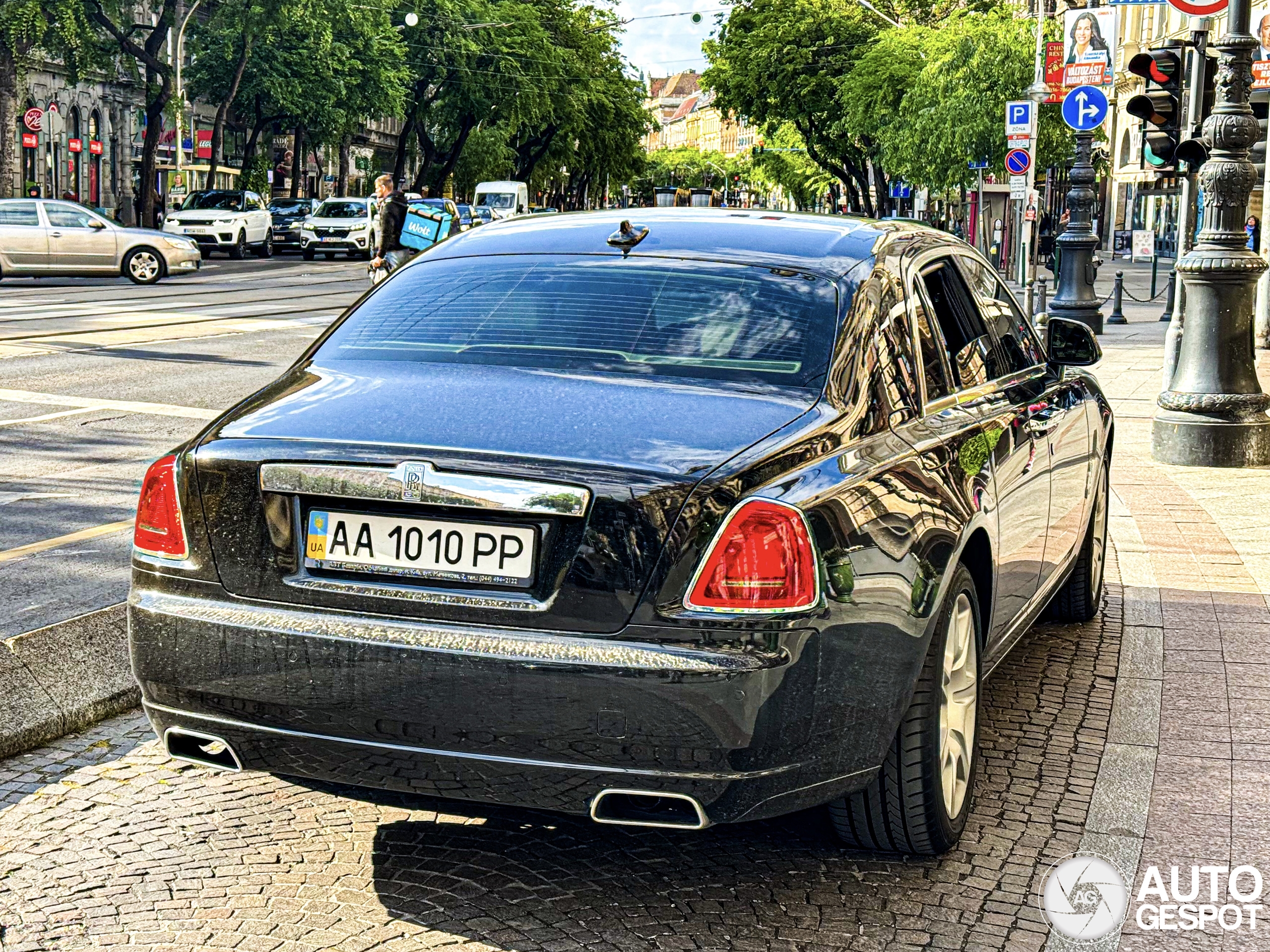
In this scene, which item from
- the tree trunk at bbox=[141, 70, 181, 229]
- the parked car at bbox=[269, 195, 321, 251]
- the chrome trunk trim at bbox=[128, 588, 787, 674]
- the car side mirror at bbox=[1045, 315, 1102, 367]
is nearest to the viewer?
the chrome trunk trim at bbox=[128, 588, 787, 674]

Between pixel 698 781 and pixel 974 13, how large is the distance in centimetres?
4971

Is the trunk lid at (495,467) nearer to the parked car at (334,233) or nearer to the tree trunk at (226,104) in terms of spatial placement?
the parked car at (334,233)

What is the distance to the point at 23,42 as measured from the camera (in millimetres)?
36781

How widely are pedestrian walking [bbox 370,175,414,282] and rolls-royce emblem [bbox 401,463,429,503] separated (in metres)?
17.3

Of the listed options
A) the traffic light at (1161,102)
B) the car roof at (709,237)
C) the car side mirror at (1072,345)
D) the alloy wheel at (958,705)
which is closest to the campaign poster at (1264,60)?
the traffic light at (1161,102)

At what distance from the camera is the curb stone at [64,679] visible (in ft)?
16.0

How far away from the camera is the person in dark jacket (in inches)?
811

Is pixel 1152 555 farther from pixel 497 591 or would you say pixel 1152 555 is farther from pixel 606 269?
pixel 497 591

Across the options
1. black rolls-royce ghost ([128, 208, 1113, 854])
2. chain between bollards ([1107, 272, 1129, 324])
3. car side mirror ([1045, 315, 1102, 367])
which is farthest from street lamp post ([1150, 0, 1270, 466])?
chain between bollards ([1107, 272, 1129, 324])

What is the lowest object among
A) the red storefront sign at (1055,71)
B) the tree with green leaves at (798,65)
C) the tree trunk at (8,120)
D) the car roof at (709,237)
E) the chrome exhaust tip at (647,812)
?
the chrome exhaust tip at (647,812)

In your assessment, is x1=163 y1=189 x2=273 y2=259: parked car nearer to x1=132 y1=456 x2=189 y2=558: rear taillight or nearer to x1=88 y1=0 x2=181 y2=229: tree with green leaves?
x1=88 y1=0 x2=181 y2=229: tree with green leaves

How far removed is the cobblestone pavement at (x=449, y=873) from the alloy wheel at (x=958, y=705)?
0.17m

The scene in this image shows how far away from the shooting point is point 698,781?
3414 mm

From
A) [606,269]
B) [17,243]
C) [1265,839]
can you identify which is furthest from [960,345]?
[17,243]
